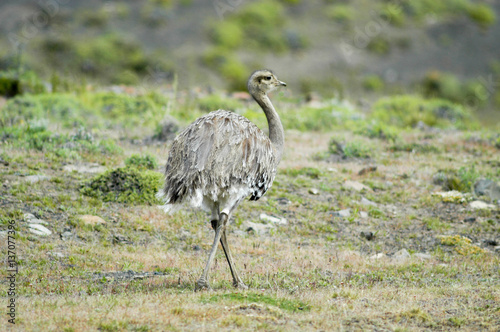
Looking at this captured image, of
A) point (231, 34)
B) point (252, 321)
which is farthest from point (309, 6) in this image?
point (252, 321)

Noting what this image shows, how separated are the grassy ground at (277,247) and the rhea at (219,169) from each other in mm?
911

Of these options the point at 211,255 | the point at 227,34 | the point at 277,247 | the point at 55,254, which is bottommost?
the point at 55,254

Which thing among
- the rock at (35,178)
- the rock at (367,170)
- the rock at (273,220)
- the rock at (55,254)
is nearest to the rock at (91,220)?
the rock at (55,254)

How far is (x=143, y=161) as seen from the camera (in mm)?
12641

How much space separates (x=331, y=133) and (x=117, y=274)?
470 inches

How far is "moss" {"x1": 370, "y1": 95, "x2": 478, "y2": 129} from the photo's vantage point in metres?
21.8

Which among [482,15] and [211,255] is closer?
[211,255]

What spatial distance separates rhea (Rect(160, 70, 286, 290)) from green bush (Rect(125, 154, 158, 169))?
4.85 metres

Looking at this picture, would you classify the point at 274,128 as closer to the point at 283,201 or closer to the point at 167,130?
the point at 283,201

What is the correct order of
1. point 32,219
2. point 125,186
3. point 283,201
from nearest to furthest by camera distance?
1. point 32,219
2. point 125,186
3. point 283,201

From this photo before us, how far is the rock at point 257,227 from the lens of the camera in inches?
414

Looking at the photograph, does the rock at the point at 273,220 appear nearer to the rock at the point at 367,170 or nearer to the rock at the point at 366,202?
the rock at the point at 366,202

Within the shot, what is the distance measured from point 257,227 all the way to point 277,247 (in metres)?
0.88

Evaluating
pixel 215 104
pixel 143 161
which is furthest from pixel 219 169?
pixel 215 104
